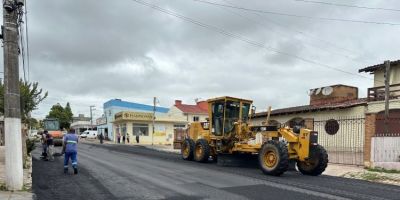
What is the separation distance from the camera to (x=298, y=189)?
36.7 feet

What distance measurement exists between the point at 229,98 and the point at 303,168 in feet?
15.3

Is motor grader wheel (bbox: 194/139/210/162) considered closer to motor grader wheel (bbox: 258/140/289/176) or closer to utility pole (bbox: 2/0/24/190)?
motor grader wheel (bbox: 258/140/289/176)

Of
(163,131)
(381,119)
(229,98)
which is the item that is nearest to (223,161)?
(229,98)

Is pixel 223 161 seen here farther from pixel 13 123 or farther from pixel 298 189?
pixel 13 123

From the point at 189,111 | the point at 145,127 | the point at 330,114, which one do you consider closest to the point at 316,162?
the point at 330,114

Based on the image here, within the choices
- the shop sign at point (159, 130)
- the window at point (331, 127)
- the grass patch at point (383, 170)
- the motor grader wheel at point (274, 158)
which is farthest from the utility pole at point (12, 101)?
the shop sign at point (159, 130)

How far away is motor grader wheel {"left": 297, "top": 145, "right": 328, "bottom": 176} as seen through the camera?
14688 mm

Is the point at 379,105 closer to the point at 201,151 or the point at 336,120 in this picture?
the point at 336,120

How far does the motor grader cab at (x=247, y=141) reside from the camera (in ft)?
47.3

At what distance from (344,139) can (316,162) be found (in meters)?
12.1

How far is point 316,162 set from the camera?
14.8m

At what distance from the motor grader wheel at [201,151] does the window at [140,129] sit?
39227mm

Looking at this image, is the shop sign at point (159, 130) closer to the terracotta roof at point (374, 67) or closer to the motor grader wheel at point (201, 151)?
the terracotta roof at point (374, 67)

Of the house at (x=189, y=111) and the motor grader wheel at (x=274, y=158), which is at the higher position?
the house at (x=189, y=111)
